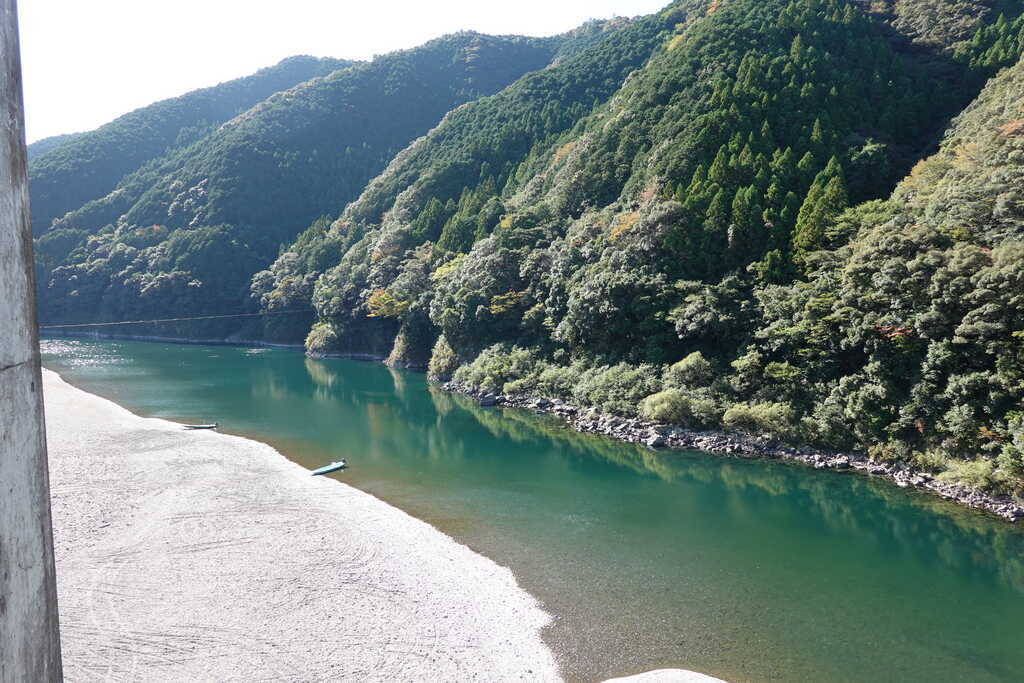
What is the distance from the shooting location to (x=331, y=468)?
29.2 m

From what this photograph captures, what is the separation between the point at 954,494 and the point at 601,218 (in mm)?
29767

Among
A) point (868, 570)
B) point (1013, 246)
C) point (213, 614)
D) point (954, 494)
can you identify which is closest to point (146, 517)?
point (213, 614)

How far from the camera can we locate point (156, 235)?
328ft

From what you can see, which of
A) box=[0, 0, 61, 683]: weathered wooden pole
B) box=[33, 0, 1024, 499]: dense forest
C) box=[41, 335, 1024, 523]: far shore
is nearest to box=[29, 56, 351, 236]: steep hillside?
box=[33, 0, 1024, 499]: dense forest

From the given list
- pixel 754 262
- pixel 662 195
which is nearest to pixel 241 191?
pixel 662 195

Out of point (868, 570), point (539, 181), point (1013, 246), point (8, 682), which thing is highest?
point (539, 181)

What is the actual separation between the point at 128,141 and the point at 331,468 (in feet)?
420

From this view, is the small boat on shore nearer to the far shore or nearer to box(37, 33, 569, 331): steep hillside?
the far shore

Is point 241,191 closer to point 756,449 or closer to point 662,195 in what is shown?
point 662,195

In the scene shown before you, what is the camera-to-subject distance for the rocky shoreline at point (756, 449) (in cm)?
2331

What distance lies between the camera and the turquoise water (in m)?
15.5

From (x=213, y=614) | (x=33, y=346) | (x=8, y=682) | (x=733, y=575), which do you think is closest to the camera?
(x=8, y=682)

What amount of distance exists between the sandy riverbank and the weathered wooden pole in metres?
13.7

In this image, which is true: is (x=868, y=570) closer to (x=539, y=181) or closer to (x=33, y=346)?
(x=33, y=346)
